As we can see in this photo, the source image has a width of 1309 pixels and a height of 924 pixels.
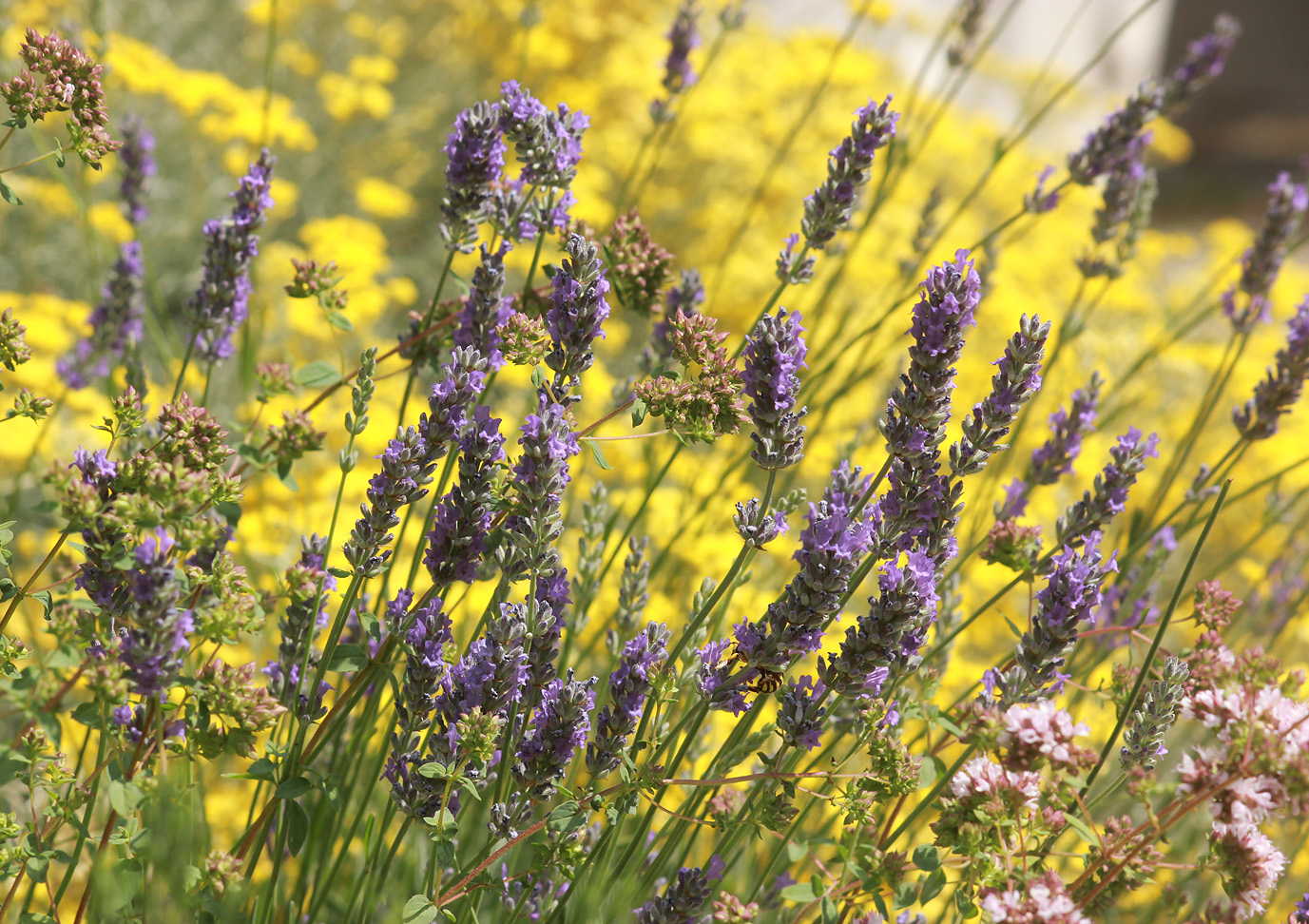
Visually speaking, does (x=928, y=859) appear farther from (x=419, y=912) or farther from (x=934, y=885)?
(x=419, y=912)

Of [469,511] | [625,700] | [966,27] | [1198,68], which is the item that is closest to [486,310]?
[469,511]

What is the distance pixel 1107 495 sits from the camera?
1.47 m

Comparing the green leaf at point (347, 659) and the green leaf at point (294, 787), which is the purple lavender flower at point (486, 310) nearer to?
the green leaf at point (347, 659)

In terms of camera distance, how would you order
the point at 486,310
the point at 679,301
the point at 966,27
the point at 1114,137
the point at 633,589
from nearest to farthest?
the point at 486,310 → the point at 633,589 → the point at 679,301 → the point at 1114,137 → the point at 966,27

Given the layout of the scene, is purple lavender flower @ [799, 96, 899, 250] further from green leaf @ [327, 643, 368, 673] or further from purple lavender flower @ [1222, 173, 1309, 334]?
purple lavender flower @ [1222, 173, 1309, 334]

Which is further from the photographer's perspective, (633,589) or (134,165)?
(134,165)

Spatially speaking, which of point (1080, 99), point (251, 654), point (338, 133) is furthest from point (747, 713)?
point (1080, 99)

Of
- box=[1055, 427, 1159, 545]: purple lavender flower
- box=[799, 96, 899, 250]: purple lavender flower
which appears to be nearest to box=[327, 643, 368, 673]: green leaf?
box=[799, 96, 899, 250]: purple lavender flower

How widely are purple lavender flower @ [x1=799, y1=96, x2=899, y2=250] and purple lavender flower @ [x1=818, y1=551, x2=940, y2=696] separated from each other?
0.57 meters

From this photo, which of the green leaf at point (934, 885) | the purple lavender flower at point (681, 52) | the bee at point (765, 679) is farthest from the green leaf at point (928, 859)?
the purple lavender flower at point (681, 52)

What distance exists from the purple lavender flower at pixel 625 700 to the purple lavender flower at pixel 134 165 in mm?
1554

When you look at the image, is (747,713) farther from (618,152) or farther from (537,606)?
(618,152)

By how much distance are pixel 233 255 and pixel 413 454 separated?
618mm

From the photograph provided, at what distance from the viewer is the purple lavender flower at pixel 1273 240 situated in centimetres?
208
